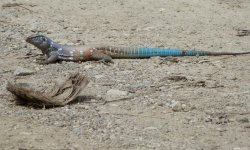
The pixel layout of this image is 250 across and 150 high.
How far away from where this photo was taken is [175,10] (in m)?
11.0

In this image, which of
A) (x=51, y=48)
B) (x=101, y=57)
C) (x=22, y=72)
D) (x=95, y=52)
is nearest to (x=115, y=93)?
(x=22, y=72)

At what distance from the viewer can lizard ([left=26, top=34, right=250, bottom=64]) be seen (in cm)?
820

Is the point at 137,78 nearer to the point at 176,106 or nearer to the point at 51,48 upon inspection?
the point at 176,106

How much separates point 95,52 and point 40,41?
2.74ft

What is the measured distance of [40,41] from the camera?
8.45 metres

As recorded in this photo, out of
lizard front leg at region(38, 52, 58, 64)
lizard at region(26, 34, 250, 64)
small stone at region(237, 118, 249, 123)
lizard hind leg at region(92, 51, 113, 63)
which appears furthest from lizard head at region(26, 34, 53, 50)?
small stone at region(237, 118, 249, 123)

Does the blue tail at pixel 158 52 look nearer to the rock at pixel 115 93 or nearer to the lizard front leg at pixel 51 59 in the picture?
the lizard front leg at pixel 51 59

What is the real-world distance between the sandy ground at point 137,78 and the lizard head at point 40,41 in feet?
0.80

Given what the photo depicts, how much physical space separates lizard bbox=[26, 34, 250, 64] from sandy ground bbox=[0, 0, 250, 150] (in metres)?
0.12

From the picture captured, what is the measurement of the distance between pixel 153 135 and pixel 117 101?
107 centimetres

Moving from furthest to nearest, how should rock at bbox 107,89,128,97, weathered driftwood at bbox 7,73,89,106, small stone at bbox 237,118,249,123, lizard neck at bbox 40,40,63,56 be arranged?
lizard neck at bbox 40,40,63,56 → rock at bbox 107,89,128,97 → weathered driftwood at bbox 7,73,89,106 → small stone at bbox 237,118,249,123

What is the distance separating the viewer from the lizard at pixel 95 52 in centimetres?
820

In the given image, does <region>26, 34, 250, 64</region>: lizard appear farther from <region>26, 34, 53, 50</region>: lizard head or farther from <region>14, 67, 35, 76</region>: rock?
<region>14, 67, 35, 76</region>: rock

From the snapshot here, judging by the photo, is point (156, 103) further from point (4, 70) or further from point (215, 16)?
point (215, 16)
